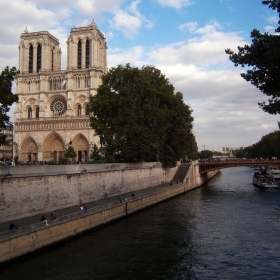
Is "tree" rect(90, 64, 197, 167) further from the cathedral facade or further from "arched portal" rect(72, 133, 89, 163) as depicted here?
the cathedral facade

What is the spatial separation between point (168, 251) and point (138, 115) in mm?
21597

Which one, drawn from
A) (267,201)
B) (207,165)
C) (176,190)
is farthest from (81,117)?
(267,201)

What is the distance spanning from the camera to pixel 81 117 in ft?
197

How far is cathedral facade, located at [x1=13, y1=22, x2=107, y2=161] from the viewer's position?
60.7 m

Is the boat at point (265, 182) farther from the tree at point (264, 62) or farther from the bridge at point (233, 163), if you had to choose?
the tree at point (264, 62)

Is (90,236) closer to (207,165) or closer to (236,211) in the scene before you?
(236,211)

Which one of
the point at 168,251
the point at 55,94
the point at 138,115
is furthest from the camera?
the point at 55,94

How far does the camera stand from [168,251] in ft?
52.9

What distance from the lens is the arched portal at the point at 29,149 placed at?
62.3 metres

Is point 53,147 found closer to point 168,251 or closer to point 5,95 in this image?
point 5,95

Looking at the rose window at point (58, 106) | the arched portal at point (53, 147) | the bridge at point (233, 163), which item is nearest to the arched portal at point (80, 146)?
the arched portal at point (53, 147)

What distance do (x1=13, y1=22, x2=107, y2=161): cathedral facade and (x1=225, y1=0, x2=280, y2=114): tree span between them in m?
48.8

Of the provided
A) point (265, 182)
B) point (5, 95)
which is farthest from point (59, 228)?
point (265, 182)

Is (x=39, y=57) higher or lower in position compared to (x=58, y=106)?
higher
